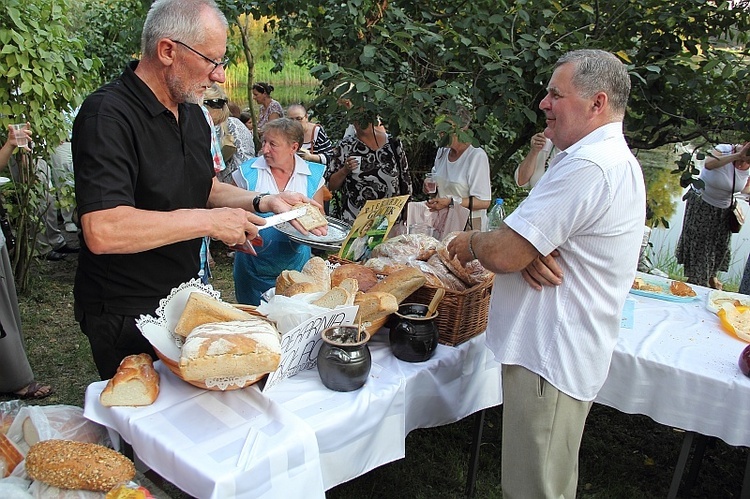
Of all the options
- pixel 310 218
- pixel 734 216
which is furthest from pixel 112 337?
pixel 734 216

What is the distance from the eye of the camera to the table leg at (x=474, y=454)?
2.61m

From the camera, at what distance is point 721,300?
2.87 metres

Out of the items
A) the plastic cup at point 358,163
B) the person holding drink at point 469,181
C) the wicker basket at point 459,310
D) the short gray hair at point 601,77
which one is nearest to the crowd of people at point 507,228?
the short gray hair at point 601,77

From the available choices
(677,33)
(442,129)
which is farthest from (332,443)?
(677,33)

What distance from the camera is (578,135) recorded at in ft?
6.21

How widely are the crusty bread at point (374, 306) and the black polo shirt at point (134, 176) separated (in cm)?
66

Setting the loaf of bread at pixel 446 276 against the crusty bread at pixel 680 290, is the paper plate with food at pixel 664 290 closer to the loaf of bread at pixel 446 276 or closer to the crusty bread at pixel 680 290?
the crusty bread at pixel 680 290

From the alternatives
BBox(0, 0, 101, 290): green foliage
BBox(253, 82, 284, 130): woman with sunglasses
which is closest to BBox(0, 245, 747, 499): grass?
BBox(0, 0, 101, 290): green foliage

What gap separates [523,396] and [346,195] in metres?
3.37

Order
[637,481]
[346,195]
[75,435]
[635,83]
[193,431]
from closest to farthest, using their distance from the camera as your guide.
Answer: [193,431] < [75,435] < [637,481] < [635,83] < [346,195]

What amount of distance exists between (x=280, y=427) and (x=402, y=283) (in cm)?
79

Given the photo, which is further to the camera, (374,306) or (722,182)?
(722,182)

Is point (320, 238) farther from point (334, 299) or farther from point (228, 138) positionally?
point (228, 138)

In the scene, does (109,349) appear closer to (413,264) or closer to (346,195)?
(413,264)
